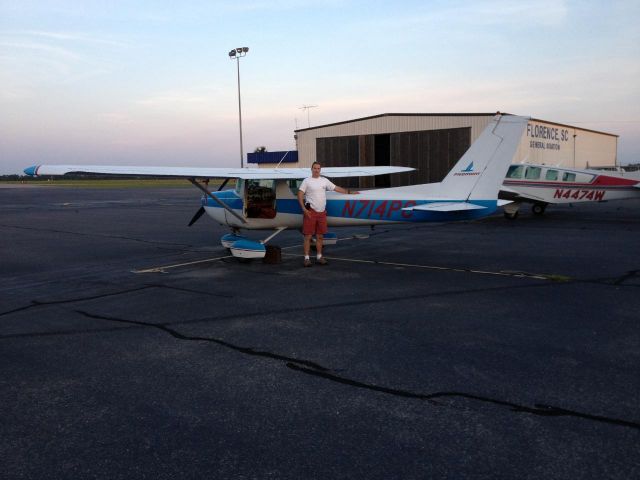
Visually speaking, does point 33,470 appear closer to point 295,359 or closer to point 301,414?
point 301,414

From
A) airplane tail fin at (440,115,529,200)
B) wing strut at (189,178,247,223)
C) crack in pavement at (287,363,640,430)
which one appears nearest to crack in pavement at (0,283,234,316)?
wing strut at (189,178,247,223)

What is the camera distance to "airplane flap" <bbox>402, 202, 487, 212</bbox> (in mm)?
9609

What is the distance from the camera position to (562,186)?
1909 centimetres

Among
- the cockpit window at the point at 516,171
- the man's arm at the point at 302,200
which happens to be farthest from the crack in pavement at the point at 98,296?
the cockpit window at the point at 516,171

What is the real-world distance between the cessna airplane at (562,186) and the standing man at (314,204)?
434 inches

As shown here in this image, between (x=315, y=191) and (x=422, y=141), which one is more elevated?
(x=422, y=141)

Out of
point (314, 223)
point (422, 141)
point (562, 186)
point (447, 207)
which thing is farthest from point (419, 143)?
point (314, 223)

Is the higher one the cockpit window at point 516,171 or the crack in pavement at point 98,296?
the cockpit window at point 516,171

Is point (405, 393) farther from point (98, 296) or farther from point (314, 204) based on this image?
point (314, 204)

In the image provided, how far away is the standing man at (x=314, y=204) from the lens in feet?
32.6

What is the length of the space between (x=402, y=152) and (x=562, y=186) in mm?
15585

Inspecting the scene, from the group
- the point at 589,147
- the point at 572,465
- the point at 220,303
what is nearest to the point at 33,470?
the point at 572,465

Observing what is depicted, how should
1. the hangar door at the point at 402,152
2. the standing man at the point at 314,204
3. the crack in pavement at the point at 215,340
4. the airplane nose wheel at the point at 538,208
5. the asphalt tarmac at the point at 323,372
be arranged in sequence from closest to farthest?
the asphalt tarmac at the point at 323,372, the crack in pavement at the point at 215,340, the standing man at the point at 314,204, the airplane nose wheel at the point at 538,208, the hangar door at the point at 402,152

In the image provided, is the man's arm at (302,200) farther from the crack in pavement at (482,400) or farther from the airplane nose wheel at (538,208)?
the airplane nose wheel at (538,208)
